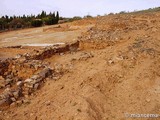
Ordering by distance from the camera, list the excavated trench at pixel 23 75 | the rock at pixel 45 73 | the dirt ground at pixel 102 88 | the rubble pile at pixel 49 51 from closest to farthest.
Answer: the dirt ground at pixel 102 88 < the excavated trench at pixel 23 75 < the rock at pixel 45 73 < the rubble pile at pixel 49 51

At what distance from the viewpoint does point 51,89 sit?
6.84 m

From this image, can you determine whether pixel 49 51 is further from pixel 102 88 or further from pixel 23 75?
pixel 102 88

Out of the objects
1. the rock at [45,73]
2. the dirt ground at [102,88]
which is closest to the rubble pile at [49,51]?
the dirt ground at [102,88]

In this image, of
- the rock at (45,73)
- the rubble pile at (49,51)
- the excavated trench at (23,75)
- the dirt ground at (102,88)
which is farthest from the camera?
the rubble pile at (49,51)

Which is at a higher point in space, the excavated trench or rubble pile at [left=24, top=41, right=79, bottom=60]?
rubble pile at [left=24, top=41, right=79, bottom=60]

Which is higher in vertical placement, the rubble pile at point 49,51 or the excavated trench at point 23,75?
the rubble pile at point 49,51

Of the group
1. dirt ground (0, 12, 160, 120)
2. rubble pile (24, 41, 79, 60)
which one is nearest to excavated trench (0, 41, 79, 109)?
rubble pile (24, 41, 79, 60)

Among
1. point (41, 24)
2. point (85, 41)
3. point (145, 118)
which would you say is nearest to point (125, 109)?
point (145, 118)

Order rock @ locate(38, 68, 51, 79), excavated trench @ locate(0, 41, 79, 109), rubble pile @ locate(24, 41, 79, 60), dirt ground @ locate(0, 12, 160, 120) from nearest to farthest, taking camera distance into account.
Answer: dirt ground @ locate(0, 12, 160, 120)
excavated trench @ locate(0, 41, 79, 109)
rock @ locate(38, 68, 51, 79)
rubble pile @ locate(24, 41, 79, 60)

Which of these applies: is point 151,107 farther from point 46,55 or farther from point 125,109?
point 46,55

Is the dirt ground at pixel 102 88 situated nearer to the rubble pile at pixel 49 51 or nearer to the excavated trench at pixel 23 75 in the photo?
the excavated trench at pixel 23 75

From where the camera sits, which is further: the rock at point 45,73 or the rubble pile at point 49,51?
the rubble pile at point 49,51

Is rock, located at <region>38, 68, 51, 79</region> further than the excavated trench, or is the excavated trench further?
rock, located at <region>38, 68, 51, 79</region>

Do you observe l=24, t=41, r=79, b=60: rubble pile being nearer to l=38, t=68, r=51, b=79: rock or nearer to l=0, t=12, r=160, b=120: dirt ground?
l=0, t=12, r=160, b=120: dirt ground
